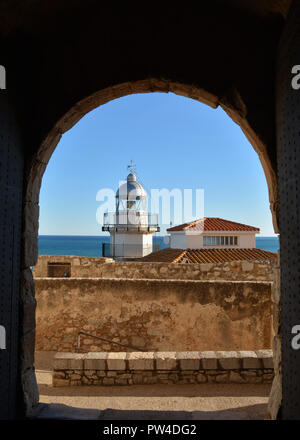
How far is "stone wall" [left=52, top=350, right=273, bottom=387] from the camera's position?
5.06 meters

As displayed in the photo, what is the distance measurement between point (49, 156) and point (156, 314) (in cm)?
506

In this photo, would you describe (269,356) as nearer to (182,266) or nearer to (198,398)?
(198,398)

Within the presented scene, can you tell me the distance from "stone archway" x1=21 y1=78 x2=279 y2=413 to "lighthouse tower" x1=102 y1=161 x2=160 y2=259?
21.5 meters

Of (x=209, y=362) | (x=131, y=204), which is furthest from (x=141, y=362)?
(x=131, y=204)

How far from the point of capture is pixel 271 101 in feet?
10.2

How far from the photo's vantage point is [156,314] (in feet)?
24.3

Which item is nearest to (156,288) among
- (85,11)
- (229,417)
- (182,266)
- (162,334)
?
(162,334)

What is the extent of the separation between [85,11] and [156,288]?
579cm

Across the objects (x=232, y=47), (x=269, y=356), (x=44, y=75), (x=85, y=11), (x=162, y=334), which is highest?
(x=85, y=11)

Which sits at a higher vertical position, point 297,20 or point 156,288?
point 297,20
